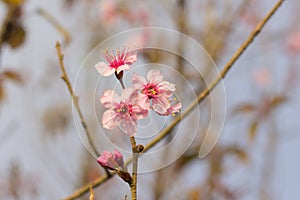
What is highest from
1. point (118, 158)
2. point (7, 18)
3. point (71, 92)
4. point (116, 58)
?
point (7, 18)

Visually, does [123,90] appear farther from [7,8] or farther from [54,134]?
[54,134]

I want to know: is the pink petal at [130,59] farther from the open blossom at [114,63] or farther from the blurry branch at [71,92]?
the blurry branch at [71,92]

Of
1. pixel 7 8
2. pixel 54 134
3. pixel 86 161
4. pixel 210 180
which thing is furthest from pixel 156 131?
pixel 86 161

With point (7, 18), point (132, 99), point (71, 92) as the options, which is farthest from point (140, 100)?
point (7, 18)

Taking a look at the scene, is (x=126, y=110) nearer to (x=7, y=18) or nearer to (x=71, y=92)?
(x=71, y=92)

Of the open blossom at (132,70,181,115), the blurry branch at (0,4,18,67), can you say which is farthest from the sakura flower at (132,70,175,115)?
the blurry branch at (0,4,18,67)

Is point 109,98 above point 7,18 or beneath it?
beneath

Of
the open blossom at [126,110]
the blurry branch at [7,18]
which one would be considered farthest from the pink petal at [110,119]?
the blurry branch at [7,18]
